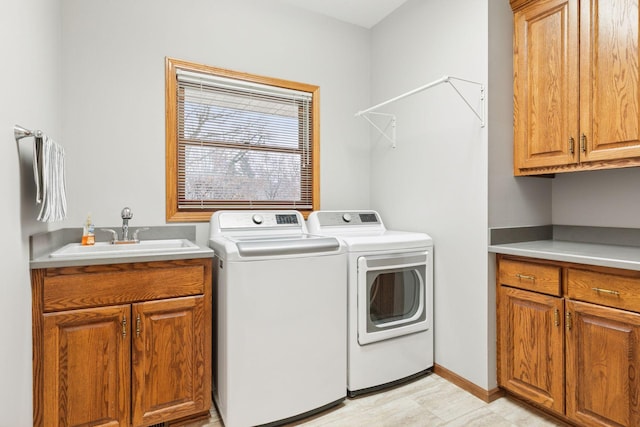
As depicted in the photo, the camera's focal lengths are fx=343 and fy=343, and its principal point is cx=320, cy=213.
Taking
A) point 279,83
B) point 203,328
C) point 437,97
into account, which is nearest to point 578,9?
point 437,97

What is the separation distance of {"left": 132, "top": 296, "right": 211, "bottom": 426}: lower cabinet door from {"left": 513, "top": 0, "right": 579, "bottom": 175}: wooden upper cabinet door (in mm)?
2089

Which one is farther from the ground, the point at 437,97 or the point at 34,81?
the point at 437,97

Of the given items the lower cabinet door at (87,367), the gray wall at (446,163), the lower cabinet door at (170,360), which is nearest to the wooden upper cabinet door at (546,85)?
the gray wall at (446,163)

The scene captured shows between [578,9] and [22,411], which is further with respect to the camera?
[578,9]

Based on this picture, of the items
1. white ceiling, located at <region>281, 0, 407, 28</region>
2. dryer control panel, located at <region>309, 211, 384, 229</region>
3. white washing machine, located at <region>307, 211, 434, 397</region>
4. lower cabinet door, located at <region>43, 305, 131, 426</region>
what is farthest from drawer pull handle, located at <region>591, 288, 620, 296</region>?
white ceiling, located at <region>281, 0, 407, 28</region>

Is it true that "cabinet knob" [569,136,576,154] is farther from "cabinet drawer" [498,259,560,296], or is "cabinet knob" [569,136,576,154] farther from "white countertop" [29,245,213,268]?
"white countertop" [29,245,213,268]

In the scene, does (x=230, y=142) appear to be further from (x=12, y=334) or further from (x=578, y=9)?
(x=578, y=9)

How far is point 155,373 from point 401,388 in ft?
4.84

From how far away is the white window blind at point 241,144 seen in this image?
7.86ft

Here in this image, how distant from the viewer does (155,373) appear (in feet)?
5.55

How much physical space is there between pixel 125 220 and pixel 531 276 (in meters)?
2.38

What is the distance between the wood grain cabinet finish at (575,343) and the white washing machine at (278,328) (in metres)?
0.97

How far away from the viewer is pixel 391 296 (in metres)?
2.24

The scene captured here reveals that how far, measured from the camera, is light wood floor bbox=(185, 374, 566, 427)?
1835mm
